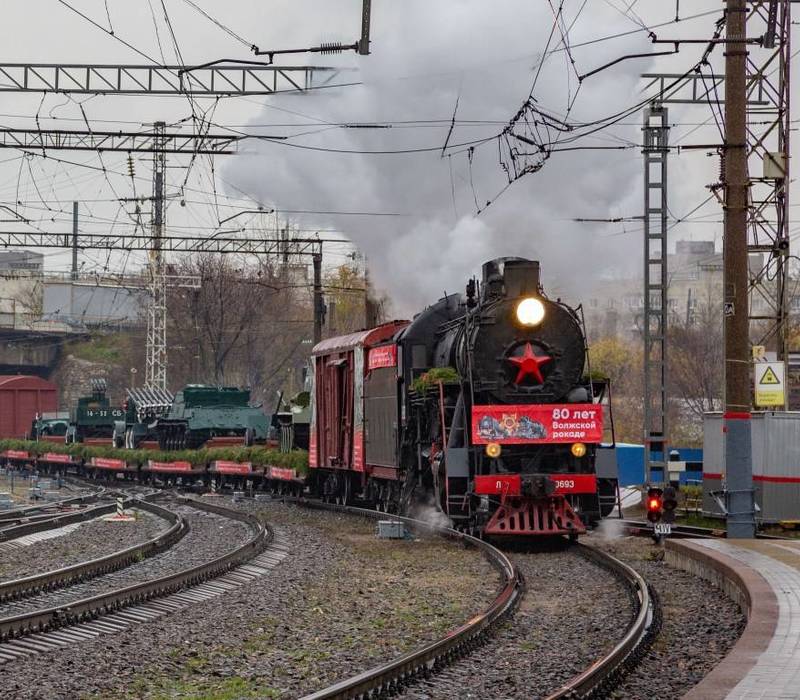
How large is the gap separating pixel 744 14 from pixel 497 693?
12.2 m

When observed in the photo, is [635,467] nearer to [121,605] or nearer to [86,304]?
[121,605]

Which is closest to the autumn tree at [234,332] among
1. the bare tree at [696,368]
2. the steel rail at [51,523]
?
the bare tree at [696,368]

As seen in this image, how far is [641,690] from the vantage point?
27.6ft

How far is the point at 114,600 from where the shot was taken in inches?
476

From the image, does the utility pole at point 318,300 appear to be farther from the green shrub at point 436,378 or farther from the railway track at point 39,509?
the green shrub at point 436,378

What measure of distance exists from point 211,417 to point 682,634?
31488 mm

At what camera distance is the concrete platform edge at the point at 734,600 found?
24.5 feet

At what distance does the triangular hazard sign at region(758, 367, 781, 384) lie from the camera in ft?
68.3

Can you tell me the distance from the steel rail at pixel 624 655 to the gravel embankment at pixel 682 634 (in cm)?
8

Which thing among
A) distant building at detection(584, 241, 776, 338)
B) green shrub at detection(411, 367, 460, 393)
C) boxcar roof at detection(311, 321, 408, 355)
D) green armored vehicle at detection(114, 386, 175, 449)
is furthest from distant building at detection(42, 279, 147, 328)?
green shrub at detection(411, 367, 460, 393)

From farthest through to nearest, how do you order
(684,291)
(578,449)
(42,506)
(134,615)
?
(684,291) → (42,506) → (578,449) → (134,615)

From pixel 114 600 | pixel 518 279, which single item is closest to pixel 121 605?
pixel 114 600

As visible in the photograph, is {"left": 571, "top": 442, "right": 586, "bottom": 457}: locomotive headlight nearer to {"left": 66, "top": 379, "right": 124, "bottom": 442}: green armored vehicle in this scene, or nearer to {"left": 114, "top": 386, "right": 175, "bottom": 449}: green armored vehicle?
{"left": 114, "top": 386, "right": 175, "bottom": 449}: green armored vehicle

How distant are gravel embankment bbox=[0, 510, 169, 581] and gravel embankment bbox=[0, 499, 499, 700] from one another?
2.98 m
